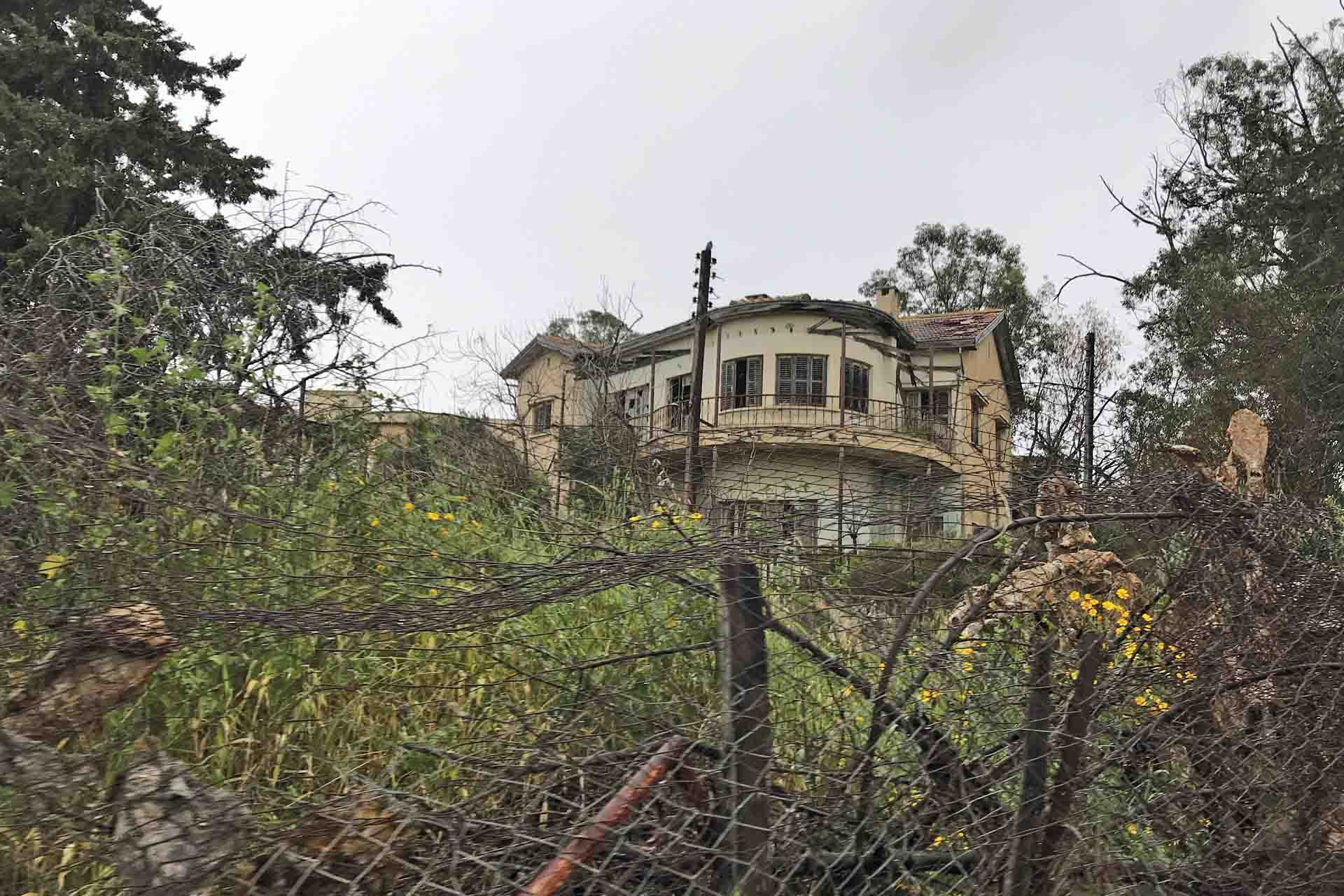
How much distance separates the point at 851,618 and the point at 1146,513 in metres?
0.67

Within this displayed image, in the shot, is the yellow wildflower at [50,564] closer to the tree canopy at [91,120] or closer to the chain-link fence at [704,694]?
the chain-link fence at [704,694]

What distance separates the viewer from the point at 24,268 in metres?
11.1

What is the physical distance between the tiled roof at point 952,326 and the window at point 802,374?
2.99 metres

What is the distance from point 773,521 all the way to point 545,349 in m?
21.5

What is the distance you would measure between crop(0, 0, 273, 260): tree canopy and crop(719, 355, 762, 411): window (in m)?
11.9

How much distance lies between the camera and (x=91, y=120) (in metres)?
13.3

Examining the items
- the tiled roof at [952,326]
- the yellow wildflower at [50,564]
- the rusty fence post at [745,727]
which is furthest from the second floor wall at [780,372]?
the rusty fence post at [745,727]

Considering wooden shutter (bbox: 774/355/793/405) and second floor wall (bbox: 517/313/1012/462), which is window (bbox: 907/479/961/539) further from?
wooden shutter (bbox: 774/355/793/405)

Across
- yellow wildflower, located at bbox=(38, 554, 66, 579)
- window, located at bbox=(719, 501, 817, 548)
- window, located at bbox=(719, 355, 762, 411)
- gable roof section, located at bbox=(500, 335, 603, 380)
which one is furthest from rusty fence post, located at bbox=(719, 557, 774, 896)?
window, located at bbox=(719, 355, 762, 411)

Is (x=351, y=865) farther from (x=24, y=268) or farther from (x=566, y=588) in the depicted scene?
(x=24, y=268)

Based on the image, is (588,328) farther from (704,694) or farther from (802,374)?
(704,694)

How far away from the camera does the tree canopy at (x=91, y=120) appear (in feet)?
41.4

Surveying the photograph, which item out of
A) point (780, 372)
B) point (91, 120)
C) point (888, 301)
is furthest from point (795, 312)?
→ point (91, 120)

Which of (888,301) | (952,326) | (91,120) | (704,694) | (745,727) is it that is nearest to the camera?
(745,727)
